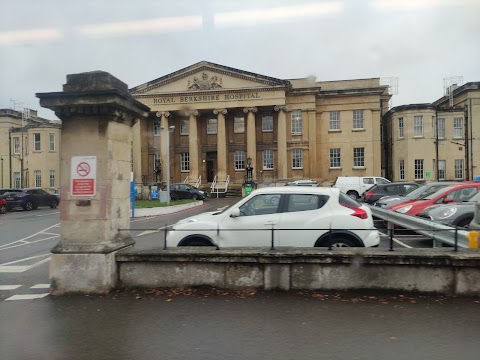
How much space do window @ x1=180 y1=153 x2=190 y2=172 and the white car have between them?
42819 millimetres

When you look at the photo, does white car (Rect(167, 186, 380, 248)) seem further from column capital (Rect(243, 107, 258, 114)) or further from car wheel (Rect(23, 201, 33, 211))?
column capital (Rect(243, 107, 258, 114))

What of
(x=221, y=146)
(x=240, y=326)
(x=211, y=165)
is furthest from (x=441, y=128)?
(x=240, y=326)

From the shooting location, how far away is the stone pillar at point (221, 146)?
Result: 153ft

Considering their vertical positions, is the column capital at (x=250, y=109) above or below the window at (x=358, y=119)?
above

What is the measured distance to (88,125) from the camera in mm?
6562

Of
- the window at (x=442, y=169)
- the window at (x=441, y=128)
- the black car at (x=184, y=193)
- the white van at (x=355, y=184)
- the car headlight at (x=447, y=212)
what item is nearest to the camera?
the car headlight at (x=447, y=212)

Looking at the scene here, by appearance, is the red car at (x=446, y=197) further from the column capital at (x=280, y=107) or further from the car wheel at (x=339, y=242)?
the column capital at (x=280, y=107)

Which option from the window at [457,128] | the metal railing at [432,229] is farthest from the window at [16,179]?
the window at [457,128]

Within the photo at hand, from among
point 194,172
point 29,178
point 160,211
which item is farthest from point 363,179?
point 29,178

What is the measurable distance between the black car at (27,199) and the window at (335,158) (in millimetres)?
31206

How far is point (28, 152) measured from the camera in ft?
176

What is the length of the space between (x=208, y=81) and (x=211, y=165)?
34.6ft

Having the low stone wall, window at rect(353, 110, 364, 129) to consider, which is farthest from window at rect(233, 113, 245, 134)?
the low stone wall

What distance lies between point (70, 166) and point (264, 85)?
41.4m
